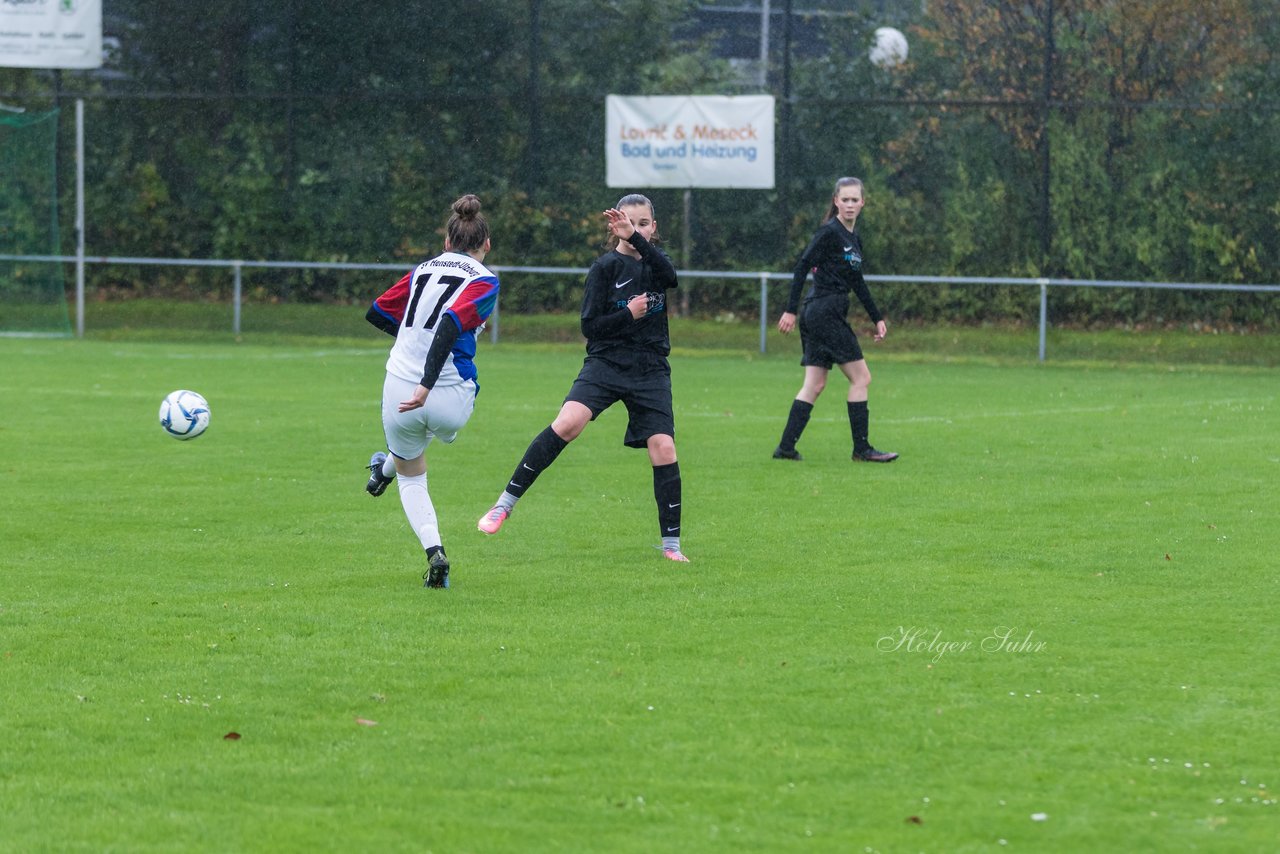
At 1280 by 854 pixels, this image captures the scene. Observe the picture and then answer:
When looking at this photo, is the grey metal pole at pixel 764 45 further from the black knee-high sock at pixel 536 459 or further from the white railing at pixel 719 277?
the black knee-high sock at pixel 536 459

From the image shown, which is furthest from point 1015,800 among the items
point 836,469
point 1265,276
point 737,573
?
point 1265,276

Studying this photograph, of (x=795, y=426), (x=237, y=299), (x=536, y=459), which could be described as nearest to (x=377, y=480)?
Answer: (x=536, y=459)

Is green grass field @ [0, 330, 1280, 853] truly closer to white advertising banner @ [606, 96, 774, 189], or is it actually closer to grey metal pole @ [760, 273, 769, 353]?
grey metal pole @ [760, 273, 769, 353]

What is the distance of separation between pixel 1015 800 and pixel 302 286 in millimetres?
21434

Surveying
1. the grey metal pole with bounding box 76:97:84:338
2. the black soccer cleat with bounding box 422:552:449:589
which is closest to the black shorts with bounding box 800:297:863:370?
the black soccer cleat with bounding box 422:552:449:589

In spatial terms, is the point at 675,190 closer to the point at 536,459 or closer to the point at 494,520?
the point at 536,459

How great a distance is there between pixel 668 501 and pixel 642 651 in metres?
2.08

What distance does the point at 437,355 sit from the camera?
25.3 ft

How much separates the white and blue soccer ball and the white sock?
111 inches

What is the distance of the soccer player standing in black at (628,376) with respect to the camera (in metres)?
8.73

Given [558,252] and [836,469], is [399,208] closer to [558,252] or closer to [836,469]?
[558,252]

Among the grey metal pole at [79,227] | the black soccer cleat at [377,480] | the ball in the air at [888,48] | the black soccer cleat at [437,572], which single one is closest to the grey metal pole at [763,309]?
the ball in the air at [888,48]

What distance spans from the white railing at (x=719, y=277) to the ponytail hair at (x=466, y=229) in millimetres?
13976

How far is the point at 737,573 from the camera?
8.31 metres
